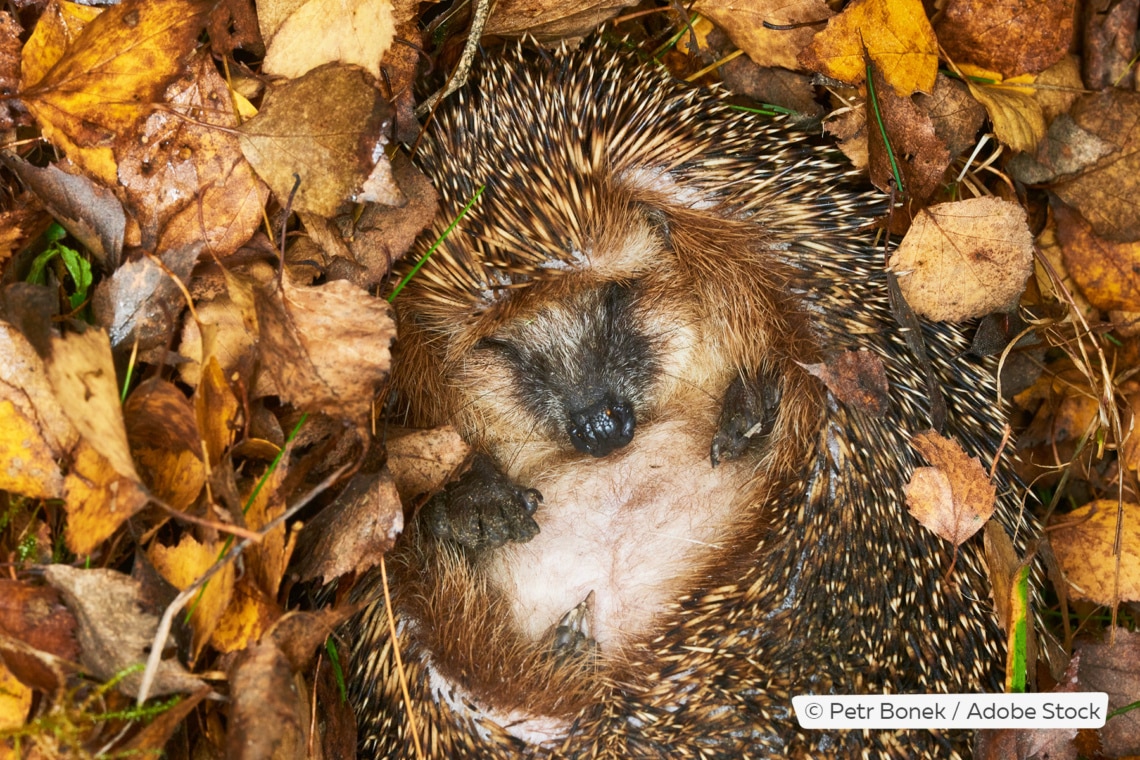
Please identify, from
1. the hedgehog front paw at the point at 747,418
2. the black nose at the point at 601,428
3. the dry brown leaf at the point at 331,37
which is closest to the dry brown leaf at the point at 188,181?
the dry brown leaf at the point at 331,37

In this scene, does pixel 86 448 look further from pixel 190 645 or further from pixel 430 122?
pixel 430 122

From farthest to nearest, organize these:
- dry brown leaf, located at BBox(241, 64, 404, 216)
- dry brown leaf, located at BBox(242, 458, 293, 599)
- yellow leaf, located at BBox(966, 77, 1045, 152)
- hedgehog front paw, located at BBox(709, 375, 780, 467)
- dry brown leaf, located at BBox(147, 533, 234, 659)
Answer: hedgehog front paw, located at BBox(709, 375, 780, 467)
yellow leaf, located at BBox(966, 77, 1045, 152)
dry brown leaf, located at BBox(241, 64, 404, 216)
dry brown leaf, located at BBox(242, 458, 293, 599)
dry brown leaf, located at BBox(147, 533, 234, 659)

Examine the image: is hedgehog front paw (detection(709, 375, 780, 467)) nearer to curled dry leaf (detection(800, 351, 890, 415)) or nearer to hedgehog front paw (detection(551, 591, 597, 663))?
curled dry leaf (detection(800, 351, 890, 415))

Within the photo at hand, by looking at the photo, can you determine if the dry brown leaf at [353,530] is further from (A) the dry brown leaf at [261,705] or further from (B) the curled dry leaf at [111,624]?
(B) the curled dry leaf at [111,624]

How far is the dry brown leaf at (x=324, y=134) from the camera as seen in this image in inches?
98.4

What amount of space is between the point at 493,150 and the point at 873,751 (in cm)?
199

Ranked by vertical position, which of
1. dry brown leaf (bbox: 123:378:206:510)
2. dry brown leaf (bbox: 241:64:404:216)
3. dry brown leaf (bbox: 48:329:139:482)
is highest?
dry brown leaf (bbox: 241:64:404:216)

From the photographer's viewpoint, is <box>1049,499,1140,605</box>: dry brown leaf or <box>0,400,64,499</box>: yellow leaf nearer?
<box>0,400,64,499</box>: yellow leaf

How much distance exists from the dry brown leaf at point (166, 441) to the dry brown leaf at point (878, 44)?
2045mm

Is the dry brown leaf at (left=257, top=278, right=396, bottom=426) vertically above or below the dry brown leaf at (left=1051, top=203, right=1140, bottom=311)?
above

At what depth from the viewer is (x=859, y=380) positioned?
2.82 meters

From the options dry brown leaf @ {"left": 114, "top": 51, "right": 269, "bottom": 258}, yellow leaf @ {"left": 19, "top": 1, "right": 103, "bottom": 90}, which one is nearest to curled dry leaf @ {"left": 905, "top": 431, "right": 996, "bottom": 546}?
dry brown leaf @ {"left": 114, "top": 51, "right": 269, "bottom": 258}

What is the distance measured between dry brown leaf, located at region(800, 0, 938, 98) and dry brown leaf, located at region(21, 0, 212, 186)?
177 centimetres

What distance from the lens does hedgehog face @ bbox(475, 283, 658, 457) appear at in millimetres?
3303
